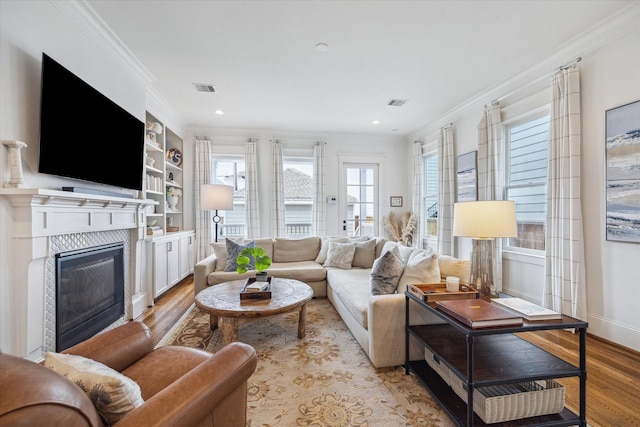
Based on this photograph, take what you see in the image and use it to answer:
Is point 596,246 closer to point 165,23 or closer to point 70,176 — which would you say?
point 165,23

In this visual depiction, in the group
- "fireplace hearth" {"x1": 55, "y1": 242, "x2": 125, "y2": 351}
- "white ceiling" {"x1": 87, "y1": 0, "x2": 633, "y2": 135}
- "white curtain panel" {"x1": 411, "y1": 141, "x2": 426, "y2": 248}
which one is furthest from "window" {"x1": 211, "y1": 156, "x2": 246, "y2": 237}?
"white curtain panel" {"x1": 411, "y1": 141, "x2": 426, "y2": 248}

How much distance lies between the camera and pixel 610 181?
240cm

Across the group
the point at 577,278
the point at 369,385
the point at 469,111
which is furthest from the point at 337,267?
the point at 469,111

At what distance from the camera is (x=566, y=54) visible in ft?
8.98

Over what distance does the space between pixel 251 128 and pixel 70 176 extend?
3545 mm

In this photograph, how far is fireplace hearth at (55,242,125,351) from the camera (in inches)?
80.7

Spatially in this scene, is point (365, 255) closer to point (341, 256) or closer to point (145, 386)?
point (341, 256)

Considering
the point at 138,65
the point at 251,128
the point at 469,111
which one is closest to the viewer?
the point at 138,65

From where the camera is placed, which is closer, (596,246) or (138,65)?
(596,246)

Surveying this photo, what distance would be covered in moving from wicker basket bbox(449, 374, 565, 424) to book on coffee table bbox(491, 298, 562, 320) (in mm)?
364

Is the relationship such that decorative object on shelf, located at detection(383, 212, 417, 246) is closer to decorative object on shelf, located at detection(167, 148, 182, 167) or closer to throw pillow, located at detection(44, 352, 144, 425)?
decorative object on shelf, located at detection(167, 148, 182, 167)

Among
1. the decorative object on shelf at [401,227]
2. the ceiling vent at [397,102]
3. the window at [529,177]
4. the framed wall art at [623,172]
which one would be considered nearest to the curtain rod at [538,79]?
the window at [529,177]

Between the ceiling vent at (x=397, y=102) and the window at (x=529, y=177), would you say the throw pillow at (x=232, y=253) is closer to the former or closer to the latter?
the ceiling vent at (x=397, y=102)

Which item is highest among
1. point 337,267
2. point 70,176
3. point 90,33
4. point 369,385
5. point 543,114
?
point 90,33
